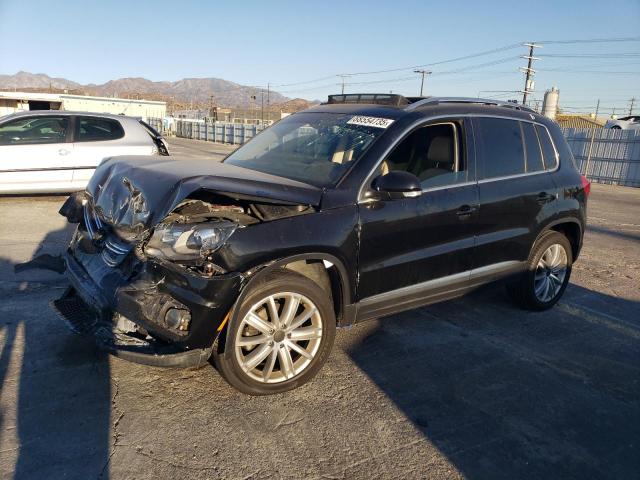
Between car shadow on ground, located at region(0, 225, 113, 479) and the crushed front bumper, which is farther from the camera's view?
the crushed front bumper

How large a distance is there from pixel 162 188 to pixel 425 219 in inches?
73.9

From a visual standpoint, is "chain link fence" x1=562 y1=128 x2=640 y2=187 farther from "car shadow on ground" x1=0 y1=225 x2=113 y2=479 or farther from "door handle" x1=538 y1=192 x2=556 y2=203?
"car shadow on ground" x1=0 y1=225 x2=113 y2=479

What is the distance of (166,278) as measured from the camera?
2945 mm

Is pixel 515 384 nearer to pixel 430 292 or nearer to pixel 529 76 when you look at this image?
pixel 430 292

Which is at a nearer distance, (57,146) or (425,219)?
(425,219)

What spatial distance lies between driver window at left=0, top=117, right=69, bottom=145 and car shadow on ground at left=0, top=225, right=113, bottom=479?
5.31 meters

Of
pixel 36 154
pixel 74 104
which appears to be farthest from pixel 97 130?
pixel 74 104

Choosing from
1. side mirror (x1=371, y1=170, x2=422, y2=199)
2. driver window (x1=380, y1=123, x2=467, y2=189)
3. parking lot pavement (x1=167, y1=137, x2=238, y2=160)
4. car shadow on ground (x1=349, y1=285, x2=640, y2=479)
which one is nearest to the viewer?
car shadow on ground (x1=349, y1=285, x2=640, y2=479)

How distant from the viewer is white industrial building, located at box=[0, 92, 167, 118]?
105ft

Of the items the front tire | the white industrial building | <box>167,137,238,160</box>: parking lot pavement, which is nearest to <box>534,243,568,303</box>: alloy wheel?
the front tire

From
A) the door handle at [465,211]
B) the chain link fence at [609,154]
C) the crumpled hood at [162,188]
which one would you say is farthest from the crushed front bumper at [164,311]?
the chain link fence at [609,154]

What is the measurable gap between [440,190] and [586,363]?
1.78 metres

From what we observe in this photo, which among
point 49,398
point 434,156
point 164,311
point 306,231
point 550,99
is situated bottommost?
point 49,398

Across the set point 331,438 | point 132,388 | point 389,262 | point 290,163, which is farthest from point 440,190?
point 132,388
